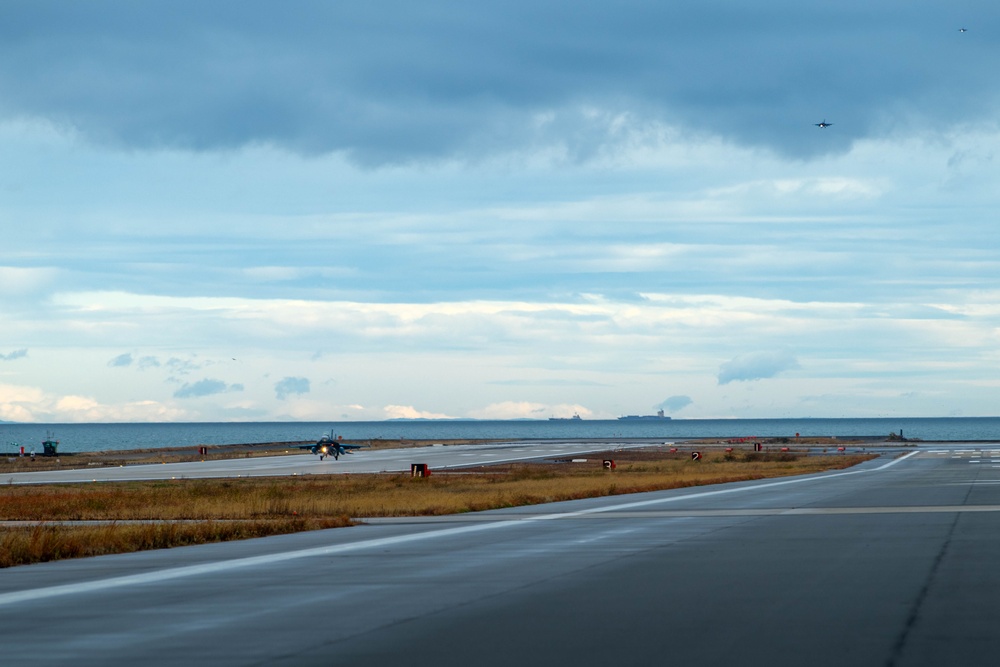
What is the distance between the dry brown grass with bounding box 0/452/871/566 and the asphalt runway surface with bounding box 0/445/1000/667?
4.87 feet

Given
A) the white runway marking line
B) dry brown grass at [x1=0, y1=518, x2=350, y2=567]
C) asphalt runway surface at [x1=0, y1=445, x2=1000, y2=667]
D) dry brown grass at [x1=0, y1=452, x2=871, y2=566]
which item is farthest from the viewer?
dry brown grass at [x1=0, y1=452, x2=871, y2=566]

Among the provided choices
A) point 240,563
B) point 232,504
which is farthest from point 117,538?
point 232,504

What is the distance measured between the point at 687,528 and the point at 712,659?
1527 cm

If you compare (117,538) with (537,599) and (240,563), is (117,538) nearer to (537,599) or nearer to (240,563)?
(240,563)

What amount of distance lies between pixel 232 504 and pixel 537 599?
1087 inches

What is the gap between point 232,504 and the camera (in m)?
39.1

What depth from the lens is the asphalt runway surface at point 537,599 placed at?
9.91 meters

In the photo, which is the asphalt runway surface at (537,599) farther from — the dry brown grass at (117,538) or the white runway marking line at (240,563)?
the dry brown grass at (117,538)

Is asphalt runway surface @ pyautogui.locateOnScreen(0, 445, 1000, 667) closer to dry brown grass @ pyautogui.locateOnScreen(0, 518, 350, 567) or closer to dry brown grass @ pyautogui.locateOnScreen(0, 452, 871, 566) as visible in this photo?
dry brown grass @ pyautogui.locateOnScreen(0, 518, 350, 567)

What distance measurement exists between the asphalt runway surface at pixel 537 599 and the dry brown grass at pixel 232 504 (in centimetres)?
148

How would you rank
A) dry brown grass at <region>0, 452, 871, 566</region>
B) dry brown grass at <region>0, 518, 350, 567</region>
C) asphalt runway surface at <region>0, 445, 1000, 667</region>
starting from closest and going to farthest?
asphalt runway surface at <region>0, 445, 1000, 667</region>, dry brown grass at <region>0, 518, 350, 567</region>, dry brown grass at <region>0, 452, 871, 566</region>

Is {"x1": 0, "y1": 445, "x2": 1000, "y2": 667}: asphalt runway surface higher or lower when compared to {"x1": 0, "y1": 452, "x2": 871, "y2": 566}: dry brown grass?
higher

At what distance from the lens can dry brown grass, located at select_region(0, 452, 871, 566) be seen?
23.0m

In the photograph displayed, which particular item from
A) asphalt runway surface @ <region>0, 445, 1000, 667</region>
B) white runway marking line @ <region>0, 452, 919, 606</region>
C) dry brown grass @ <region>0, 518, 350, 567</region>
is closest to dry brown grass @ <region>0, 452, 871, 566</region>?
dry brown grass @ <region>0, 518, 350, 567</region>
